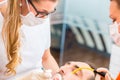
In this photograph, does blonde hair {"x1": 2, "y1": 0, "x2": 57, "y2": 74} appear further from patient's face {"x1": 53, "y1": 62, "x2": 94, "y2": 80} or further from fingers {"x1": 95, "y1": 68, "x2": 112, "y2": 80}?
fingers {"x1": 95, "y1": 68, "x2": 112, "y2": 80}

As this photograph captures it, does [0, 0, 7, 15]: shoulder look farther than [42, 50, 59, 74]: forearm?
No

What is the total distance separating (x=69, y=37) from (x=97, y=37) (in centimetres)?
21

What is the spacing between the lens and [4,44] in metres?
1.44

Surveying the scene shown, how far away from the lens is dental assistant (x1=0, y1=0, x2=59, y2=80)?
1391 millimetres

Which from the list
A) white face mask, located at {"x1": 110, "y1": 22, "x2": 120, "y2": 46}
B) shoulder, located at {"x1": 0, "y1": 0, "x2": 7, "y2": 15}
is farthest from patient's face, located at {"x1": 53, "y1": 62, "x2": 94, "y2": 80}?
shoulder, located at {"x1": 0, "y1": 0, "x2": 7, "y2": 15}

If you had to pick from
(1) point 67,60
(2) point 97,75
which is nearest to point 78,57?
(1) point 67,60

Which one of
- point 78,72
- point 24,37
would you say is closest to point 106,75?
point 78,72

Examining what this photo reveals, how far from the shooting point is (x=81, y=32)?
1632 mm

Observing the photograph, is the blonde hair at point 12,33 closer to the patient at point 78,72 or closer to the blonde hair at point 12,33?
the blonde hair at point 12,33

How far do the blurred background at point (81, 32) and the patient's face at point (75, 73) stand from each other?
6 cm

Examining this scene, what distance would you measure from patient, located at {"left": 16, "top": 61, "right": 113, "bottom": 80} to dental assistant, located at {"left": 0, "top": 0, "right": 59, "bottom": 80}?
5 cm

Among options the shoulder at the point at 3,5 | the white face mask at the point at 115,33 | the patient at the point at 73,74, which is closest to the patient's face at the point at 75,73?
the patient at the point at 73,74

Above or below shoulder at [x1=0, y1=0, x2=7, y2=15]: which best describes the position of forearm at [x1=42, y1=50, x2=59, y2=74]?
below

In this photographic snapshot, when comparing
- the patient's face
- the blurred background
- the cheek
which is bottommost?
the cheek
